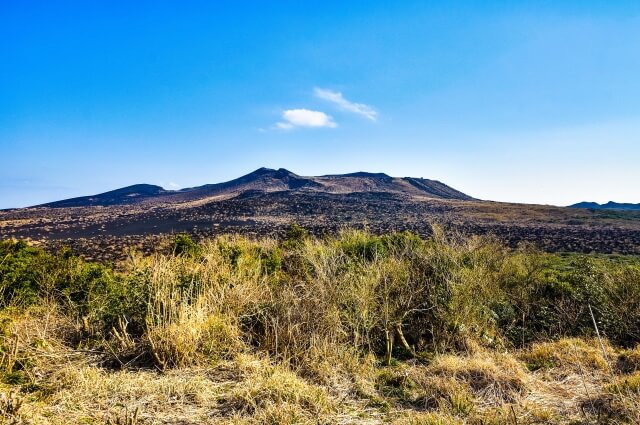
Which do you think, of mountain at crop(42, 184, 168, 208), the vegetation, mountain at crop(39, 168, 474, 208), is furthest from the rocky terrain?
mountain at crop(42, 184, 168, 208)

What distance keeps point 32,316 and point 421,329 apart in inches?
277

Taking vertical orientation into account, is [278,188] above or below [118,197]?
above

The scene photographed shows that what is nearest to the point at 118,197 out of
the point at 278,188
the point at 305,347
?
the point at 278,188

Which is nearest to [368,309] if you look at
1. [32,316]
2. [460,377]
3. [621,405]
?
[460,377]

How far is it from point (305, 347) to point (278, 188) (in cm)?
10678

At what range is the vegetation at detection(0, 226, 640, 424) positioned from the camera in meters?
4.46

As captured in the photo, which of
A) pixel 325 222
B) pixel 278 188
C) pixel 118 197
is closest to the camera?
pixel 325 222

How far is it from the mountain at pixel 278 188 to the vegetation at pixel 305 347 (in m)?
97.1

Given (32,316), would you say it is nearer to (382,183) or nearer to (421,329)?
(421,329)

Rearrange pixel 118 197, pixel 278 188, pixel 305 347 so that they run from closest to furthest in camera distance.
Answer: pixel 305 347, pixel 278 188, pixel 118 197

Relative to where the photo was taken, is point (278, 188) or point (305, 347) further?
point (278, 188)

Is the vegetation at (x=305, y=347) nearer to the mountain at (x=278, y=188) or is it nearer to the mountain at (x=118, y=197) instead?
the mountain at (x=278, y=188)

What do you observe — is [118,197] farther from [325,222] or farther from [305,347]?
[305,347]

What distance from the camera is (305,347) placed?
235 inches
